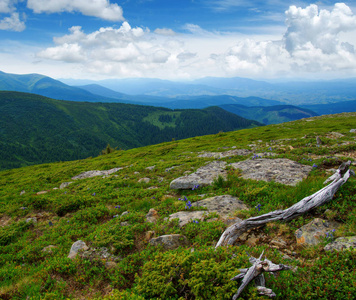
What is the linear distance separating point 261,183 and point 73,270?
8.60 meters

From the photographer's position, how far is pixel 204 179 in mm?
12258

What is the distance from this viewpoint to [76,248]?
23.9ft

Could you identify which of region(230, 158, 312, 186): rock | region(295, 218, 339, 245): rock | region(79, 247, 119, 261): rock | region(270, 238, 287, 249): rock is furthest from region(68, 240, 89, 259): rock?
region(230, 158, 312, 186): rock

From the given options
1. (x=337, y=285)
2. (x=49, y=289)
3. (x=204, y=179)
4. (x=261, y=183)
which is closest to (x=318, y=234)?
(x=337, y=285)

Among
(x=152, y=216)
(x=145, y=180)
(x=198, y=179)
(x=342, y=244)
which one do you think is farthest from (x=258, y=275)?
(x=145, y=180)

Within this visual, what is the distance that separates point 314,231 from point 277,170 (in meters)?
6.28

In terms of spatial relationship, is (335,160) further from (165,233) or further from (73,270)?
(73,270)

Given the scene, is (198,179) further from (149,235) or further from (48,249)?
(48,249)

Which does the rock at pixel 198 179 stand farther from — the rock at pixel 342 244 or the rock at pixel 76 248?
the rock at pixel 342 244

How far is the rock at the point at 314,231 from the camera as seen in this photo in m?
5.61

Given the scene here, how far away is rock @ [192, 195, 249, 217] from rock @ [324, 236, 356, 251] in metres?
3.40

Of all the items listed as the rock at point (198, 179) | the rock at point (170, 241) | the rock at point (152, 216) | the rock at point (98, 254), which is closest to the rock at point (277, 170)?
the rock at point (198, 179)

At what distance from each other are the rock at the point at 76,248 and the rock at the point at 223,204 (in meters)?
4.74

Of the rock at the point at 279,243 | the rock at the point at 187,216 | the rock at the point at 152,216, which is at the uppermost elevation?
the rock at the point at 279,243
